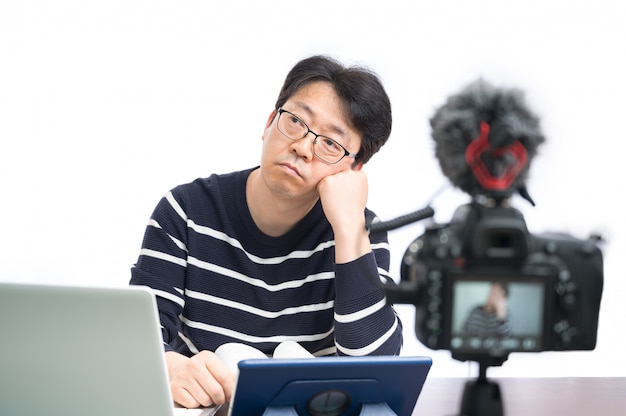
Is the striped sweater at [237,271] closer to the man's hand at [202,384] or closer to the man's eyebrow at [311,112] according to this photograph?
the man's eyebrow at [311,112]

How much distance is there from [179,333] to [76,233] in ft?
3.56

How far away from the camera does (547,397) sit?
4.23 ft

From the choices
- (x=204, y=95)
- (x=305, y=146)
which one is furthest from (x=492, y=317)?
(x=204, y=95)

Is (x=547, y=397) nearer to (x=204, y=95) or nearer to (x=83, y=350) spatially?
(x=83, y=350)

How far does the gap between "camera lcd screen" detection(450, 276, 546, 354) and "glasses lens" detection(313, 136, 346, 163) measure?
95cm

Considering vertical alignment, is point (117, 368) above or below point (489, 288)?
below

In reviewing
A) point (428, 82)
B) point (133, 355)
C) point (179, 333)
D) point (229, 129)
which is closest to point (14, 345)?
point (133, 355)

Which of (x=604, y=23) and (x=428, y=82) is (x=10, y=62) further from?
(x=604, y=23)

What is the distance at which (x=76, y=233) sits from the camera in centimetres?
261

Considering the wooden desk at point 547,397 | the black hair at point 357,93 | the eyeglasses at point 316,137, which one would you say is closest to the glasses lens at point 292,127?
the eyeglasses at point 316,137

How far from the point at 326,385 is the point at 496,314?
0.34 m

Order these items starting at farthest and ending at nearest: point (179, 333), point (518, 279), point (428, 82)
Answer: point (428, 82) → point (179, 333) → point (518, 279)

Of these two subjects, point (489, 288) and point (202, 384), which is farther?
point (202, 384)

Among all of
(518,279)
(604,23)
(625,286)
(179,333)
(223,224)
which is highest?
(604,23)
